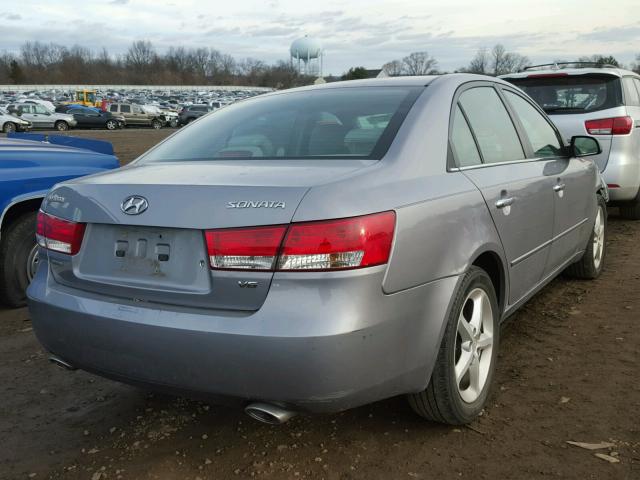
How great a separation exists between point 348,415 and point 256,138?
4.65 ft

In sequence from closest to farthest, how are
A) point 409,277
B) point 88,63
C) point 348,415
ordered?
point 409,277, point 348,415, point 88,63

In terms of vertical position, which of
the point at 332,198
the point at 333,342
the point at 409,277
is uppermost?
the point at 332,198

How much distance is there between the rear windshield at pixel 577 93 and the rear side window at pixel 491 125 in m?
3.63

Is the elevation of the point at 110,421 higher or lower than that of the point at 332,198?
lower

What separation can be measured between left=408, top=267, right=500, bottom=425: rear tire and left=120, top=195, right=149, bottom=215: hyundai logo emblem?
1.28 metres

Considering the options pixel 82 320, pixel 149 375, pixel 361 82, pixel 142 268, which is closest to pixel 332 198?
pixel 142 268

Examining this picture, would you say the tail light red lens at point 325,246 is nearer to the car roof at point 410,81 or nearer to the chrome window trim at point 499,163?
the chrome window trim at point 499,163

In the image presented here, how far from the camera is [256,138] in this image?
3.00 meters

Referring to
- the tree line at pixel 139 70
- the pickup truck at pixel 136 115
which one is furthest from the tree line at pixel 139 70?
the pickup truck at pixel 136 115

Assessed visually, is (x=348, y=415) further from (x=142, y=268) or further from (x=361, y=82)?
(x=361, y=82)

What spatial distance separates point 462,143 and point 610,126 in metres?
4.37

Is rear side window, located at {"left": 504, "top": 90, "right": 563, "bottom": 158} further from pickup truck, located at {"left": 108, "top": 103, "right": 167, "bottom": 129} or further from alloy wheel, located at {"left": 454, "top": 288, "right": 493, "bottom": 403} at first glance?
pickup truck, located at {"left": 108, "top": 103, "right": 167, "bottom": 129}

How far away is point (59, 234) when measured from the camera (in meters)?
2.53

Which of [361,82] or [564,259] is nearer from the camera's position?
[361,82]
